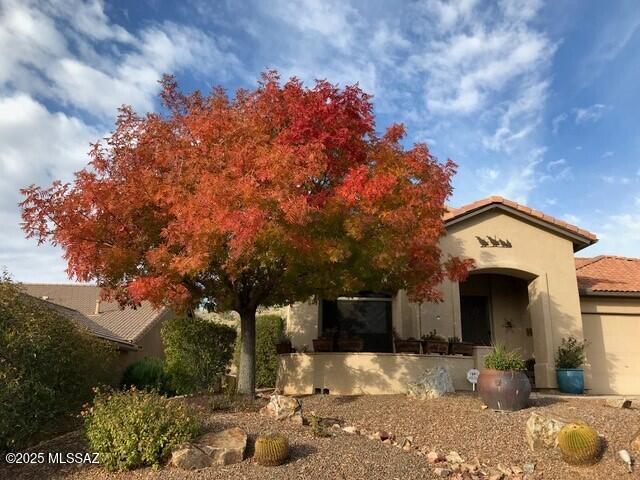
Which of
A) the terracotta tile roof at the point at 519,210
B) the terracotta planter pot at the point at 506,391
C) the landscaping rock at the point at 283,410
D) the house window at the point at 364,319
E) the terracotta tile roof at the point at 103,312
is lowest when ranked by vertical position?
the landscaping rock at the point at 283,410

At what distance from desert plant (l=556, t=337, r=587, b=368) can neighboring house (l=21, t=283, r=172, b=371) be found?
16.7 meters

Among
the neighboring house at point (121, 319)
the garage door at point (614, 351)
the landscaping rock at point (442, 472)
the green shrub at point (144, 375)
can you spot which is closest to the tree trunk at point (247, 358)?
the landscaping rock at point (442, 472)

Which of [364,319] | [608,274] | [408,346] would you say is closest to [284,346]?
[364,319]

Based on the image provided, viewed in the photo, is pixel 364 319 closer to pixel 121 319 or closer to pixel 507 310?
pixel 507 310

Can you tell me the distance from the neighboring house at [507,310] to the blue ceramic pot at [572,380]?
389 millimetres

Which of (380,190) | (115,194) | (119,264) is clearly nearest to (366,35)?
(380,190)

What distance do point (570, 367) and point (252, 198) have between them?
1221 centimetres

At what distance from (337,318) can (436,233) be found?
281 inches

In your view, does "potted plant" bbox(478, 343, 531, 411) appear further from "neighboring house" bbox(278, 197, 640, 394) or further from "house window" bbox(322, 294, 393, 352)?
"house window" bbox(322, 294, 393, 352)

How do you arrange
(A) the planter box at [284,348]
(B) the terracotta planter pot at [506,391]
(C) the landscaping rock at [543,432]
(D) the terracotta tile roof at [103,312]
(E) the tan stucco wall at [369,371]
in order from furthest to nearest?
(D) the terracotta tile roof at [103,312], (A) the planter box at [284,348], (E) the tan stucco wall at [369,371], (B) the terracotta planter pot at [506,391], (C) the landscaping rock at [543,432]

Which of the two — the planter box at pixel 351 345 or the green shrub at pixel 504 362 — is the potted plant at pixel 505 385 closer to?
the green shrub at pixel 504 362

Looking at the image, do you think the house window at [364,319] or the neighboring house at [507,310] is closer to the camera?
the neighboring house at [507,310]

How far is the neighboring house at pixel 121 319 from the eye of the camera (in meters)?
25.5

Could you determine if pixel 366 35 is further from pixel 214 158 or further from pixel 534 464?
pixel 534 464
